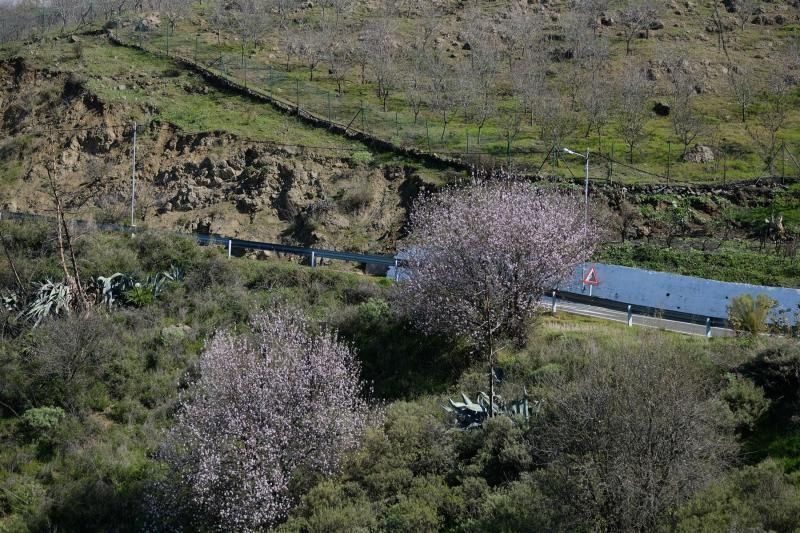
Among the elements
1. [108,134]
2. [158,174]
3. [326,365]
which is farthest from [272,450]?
[108,134]

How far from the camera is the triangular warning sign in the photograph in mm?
29516

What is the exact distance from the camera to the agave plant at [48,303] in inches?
1184

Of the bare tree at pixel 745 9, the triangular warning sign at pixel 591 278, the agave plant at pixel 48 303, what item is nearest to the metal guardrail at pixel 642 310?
the triangular warning sign at pixel 591 278

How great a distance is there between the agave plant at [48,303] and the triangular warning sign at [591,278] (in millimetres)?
17708

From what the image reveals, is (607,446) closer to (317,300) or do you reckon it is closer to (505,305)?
(505,305)

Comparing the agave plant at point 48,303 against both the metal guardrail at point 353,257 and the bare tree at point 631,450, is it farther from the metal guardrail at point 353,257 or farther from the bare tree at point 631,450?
the bare tree at point 631,450

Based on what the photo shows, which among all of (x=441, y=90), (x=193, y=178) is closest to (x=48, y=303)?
(x=193, y=178)

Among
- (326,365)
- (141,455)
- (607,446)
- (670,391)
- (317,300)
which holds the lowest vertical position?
(141,455)

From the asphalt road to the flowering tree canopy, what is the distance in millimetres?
10116


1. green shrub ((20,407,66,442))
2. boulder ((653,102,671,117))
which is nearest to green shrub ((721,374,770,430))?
green shrub ((20,407,66,442))

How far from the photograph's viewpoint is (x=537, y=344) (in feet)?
83.4

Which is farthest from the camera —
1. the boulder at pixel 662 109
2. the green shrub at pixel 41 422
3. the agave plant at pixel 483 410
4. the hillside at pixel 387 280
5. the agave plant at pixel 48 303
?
the boulder at pixel 662 109

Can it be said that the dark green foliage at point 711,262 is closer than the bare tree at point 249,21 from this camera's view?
Yes

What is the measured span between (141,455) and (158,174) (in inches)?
912
